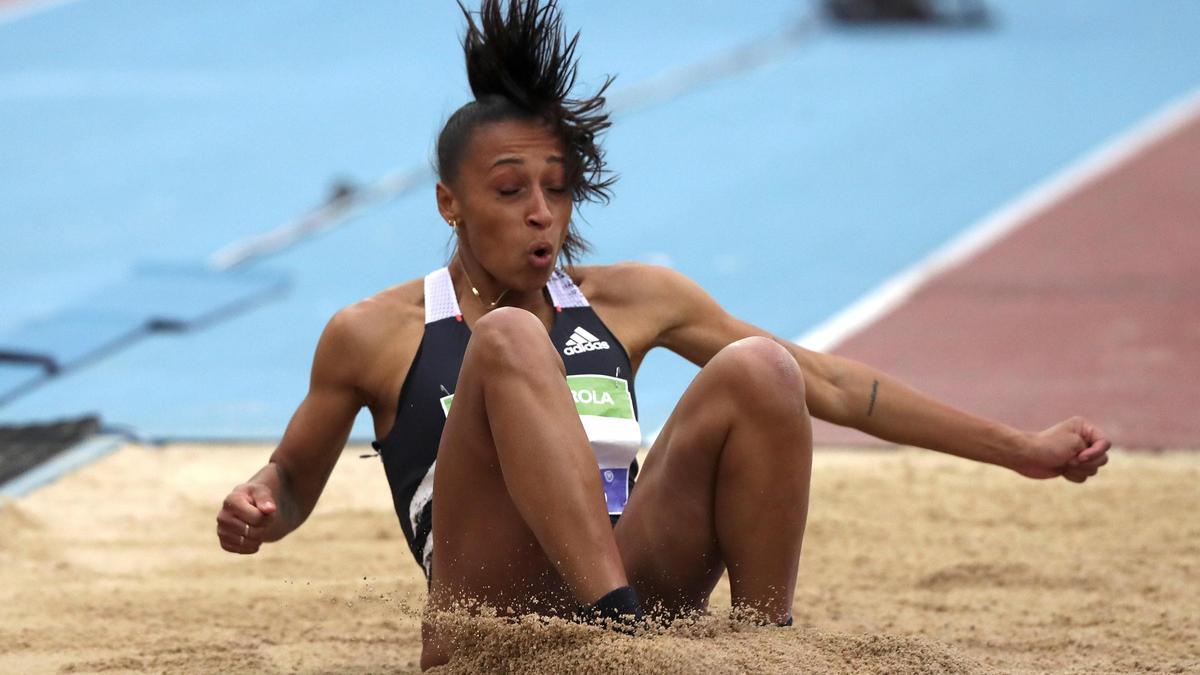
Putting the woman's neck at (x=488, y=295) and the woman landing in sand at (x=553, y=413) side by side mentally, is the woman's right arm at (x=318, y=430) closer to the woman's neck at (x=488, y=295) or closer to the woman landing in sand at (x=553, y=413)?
the woman landing in sand at (x=553, y=413)

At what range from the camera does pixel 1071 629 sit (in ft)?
12.4

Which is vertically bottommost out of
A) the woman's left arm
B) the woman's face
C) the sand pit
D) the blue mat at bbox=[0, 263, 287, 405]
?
the sand pit

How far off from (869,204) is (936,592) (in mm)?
4638

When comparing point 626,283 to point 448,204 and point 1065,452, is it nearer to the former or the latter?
point 448,204

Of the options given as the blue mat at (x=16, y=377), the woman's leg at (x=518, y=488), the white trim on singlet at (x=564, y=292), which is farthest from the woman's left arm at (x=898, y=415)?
the blue mat at (x=16, y=377)

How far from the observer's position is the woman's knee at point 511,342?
109 inches

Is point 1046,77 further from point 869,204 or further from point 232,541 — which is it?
point 232,541

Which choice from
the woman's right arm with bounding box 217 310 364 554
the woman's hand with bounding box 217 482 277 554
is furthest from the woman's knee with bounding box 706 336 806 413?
the woman's hand with bounding box 217 482 277 554

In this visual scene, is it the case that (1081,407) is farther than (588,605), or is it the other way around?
(1081,407)

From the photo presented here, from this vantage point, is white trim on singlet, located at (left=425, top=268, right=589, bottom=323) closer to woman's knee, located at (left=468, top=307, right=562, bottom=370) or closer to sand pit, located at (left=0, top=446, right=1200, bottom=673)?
woman's knee, located at (left=468, top=307, right=562, bottom=370)

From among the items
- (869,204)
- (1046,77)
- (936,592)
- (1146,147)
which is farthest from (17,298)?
(1046,77)

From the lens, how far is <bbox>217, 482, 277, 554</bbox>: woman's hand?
2957 millimetres

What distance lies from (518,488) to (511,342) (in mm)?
250

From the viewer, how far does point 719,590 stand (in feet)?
14.1
